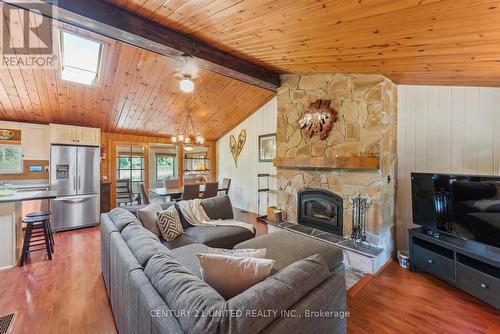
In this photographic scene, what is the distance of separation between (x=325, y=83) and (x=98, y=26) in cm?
316

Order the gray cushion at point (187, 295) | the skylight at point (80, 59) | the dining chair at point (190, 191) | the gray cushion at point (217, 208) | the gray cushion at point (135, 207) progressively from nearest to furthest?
1. the gray cushion at point (187, 295)
2. the gray cushion at point (135, 207)
3. the skylight at point (80, 59)
4. the gray cushion at point (217, 208)
5. the dining chair at point (190, 191)

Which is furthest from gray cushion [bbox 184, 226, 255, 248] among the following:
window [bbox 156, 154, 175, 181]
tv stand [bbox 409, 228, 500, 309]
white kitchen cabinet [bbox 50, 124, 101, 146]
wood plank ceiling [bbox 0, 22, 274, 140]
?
window [bbox 156, 154, 175, 181]

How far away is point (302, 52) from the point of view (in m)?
2.87

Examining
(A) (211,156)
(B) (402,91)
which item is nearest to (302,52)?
(B) (402,91)

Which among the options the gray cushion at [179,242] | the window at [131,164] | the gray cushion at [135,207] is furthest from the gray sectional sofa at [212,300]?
the window at [131,164]

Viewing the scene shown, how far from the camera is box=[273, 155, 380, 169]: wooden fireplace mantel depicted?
3.04 m

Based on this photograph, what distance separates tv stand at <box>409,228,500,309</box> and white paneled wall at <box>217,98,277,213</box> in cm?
331

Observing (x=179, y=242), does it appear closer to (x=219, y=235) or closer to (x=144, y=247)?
(x=219, y=235)

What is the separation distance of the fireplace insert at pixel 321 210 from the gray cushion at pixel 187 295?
2.87 metres

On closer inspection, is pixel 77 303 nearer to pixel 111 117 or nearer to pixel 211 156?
pixel 111 117

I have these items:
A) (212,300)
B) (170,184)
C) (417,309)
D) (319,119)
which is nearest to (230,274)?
(212,300)

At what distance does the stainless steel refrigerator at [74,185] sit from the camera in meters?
4.49

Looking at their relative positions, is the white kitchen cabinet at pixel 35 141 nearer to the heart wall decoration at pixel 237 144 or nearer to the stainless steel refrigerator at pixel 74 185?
the stainless steel refrigerator at pixel 74 185

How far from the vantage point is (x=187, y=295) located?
1.05m
